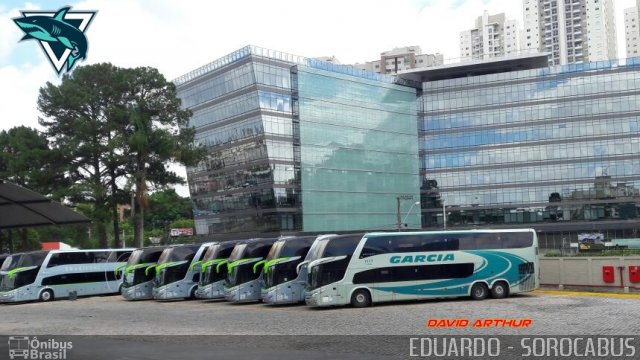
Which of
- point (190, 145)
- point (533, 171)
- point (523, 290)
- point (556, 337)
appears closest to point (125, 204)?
point (190, 145)

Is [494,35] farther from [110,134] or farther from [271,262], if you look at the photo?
[271,262]

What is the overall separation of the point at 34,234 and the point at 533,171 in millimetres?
61200

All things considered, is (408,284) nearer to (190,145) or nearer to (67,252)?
(67,252)

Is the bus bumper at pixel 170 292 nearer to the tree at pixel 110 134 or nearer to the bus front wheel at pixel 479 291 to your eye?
the tree at pixel 110 134

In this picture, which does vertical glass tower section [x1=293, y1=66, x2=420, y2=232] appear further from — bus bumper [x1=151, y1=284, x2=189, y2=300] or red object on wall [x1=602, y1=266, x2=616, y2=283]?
red object on wall [x1=602, y1=266, x2=616, y2=283]

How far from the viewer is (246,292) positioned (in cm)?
3306

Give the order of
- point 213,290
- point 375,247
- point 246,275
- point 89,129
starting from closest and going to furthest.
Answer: point 375,247
point 246,275
point 213,290
point 89,129

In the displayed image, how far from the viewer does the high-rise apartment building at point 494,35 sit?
166750 millimetres

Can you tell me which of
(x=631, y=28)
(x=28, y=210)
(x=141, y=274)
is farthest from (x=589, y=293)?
(x=631, y=28)

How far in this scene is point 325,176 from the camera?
3248 inches

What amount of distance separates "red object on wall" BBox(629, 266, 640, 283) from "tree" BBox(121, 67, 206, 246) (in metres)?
31.4

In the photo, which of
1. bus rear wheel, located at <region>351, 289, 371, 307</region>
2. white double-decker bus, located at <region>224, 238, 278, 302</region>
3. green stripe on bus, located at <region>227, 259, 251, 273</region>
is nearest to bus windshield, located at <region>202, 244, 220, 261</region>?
white double-decker bus, located at <region>224, 238, 278, 302</region>

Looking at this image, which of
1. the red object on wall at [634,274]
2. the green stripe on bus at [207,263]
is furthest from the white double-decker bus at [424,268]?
the green stripe on bus at [207,263]

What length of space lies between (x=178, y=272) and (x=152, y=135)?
1462 centimetres
